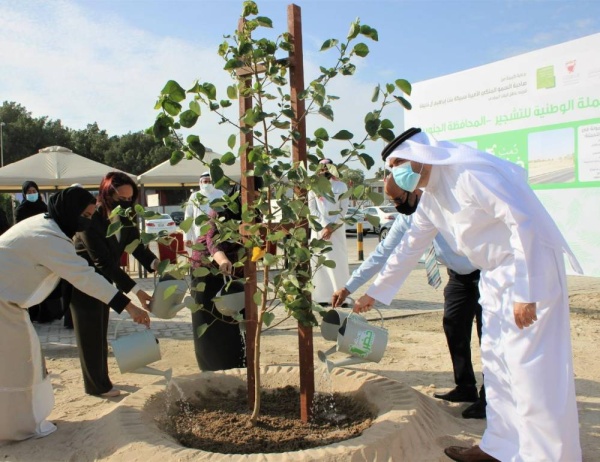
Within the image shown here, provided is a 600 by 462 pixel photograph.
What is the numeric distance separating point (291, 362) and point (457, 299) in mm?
1844

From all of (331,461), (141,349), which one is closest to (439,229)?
(331,461)

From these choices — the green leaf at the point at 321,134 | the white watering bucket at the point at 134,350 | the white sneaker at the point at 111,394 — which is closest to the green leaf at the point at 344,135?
the green leaf at the point at 321,134

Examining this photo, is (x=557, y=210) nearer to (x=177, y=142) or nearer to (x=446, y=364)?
(x=446, y=364)

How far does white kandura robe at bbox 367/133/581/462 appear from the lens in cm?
253

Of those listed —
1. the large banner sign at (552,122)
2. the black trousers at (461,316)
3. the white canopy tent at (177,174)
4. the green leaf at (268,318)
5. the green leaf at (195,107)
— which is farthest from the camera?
the white canopy tent at (177,174)

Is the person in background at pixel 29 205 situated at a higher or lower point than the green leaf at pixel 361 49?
lower

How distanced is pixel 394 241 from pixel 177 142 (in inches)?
69.4

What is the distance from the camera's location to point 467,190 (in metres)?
2.65

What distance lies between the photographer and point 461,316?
3912mm

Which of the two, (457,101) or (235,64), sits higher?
(457,101)

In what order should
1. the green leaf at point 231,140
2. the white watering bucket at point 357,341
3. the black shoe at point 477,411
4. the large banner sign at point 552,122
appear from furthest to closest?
the large banner sign at point 552,122 < the black shoe at point 477,411 < the white watering bucket at point 357,341 < the green leaf at point 231,140

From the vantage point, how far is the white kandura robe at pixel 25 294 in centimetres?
321

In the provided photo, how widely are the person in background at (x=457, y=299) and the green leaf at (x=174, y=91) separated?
1.66 m

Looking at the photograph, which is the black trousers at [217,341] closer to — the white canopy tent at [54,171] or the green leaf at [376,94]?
the green leaf at [376,94]
